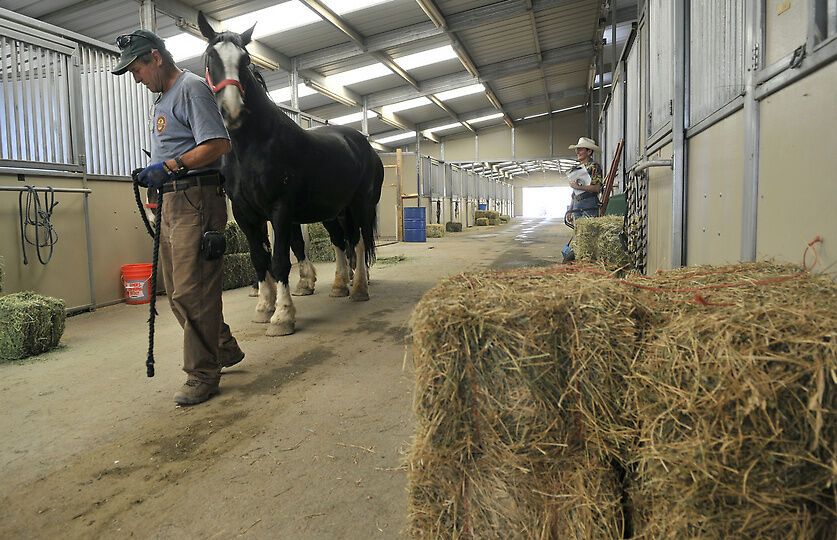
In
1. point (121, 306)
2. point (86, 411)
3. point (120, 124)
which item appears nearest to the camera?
point (86, 411)

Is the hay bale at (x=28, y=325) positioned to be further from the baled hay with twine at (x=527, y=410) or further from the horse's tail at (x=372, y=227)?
the baled hay with twine at (x=527, y=410)

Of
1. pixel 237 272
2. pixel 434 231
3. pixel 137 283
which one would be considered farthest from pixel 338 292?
pixel 434 231

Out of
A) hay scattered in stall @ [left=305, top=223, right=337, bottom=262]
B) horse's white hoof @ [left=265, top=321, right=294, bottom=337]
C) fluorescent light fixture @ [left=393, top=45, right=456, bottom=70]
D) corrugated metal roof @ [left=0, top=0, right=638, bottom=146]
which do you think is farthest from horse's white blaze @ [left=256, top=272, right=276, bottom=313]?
fluorescent light fixture @ [left=393, top=45, right=456, bottom=70]

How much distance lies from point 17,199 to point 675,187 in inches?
210

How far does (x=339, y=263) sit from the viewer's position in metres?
5.55

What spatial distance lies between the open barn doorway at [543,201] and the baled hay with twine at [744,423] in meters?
48.0

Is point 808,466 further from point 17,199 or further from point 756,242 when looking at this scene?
point 17,199

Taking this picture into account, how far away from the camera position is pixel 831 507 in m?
0.89

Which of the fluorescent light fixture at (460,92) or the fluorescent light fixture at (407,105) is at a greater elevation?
the fluorescent light fixture at (460,92)

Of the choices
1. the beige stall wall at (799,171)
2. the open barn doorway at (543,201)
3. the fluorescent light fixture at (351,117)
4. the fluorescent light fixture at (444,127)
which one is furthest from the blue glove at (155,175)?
the open barn doorway at (543,201)

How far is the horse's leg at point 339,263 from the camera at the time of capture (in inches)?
213

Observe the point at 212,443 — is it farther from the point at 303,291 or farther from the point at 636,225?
the point at 636,225

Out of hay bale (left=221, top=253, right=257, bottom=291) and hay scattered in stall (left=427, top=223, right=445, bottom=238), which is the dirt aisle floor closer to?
hay bale (left=221, top=253, right=257, bottom=291)

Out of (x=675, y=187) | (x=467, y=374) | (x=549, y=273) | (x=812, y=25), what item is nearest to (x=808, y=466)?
(x=467, y=374)
